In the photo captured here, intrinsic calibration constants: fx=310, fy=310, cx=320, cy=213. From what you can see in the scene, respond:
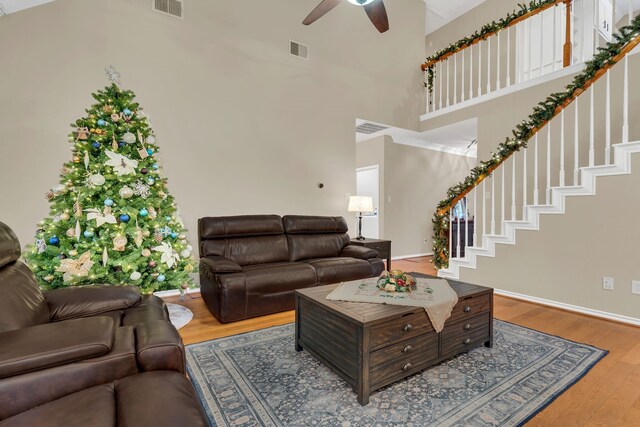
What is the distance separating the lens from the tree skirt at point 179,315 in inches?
112

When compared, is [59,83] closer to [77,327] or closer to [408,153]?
[77,327]

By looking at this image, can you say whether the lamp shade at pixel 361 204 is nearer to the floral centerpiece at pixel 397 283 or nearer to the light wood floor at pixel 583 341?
the light wood floor at pixel 583 341

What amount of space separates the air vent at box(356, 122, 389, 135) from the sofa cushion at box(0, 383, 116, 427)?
5602 millimetres

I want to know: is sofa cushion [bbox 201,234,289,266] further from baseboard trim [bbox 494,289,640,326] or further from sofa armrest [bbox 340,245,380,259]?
baseboard trim [bbox 494,289,640,326]

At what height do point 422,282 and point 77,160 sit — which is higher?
point 77,160

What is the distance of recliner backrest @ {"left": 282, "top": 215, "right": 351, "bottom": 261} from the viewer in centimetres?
395

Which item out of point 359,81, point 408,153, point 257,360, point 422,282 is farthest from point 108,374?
point 408,153

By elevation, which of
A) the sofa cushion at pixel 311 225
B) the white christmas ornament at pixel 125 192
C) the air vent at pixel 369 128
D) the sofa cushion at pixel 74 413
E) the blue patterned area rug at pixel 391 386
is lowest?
the blue patterned area rug at pixel 391 386

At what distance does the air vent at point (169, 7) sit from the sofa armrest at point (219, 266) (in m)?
3.14

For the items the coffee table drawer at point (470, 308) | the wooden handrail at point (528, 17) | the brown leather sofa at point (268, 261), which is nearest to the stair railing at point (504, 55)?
the wooden handrail at point (528, 17)

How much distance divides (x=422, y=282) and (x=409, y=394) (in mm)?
883

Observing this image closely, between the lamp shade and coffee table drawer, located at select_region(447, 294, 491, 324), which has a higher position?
the lamp shade

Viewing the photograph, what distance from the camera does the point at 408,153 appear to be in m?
6.75

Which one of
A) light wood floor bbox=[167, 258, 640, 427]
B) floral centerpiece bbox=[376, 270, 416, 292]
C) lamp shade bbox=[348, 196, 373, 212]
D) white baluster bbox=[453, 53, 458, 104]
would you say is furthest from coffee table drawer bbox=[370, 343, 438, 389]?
white baluster bbox=[453, 53, 458, 104]
